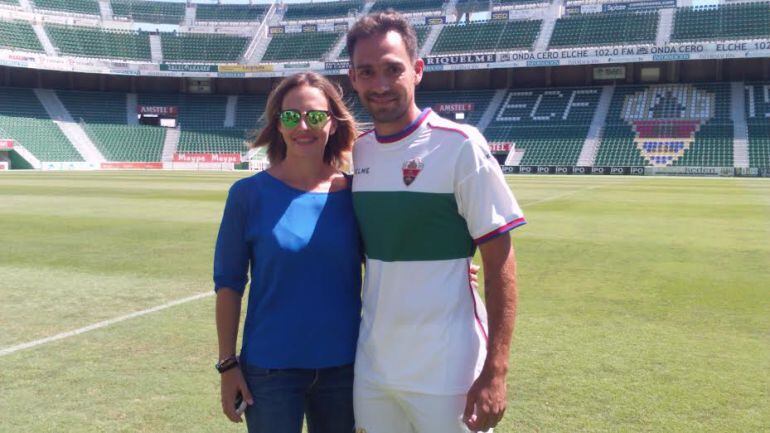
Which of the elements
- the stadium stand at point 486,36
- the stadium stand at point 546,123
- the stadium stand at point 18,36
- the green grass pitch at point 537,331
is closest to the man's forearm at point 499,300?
the green grass pitch at point 537,331

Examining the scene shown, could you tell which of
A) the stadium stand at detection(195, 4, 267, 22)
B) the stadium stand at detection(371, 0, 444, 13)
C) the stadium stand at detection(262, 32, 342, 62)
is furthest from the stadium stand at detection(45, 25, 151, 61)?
the stadium stand at detection(371, 0, 444, 13)

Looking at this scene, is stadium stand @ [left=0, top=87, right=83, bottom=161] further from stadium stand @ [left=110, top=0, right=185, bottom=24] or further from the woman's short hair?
the woman's short hair

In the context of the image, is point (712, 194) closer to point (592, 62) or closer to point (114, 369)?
point (114, 369)

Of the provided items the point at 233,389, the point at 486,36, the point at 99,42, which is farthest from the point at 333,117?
the point at 99,42

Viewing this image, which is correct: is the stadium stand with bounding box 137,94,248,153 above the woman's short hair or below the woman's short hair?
above

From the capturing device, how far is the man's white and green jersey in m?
2.59

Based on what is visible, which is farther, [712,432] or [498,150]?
[498,150]

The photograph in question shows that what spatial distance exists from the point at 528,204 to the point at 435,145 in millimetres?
17364

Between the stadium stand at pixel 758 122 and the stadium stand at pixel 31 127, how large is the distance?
155ft

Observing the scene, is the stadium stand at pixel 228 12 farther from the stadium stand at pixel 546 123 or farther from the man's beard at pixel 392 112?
the man's beard at pixel 392 112

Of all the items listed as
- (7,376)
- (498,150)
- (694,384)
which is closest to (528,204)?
(694,384)

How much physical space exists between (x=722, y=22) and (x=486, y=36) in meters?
18.3

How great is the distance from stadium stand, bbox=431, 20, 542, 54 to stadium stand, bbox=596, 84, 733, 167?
9146 millimetres

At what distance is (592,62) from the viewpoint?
1987 inches
